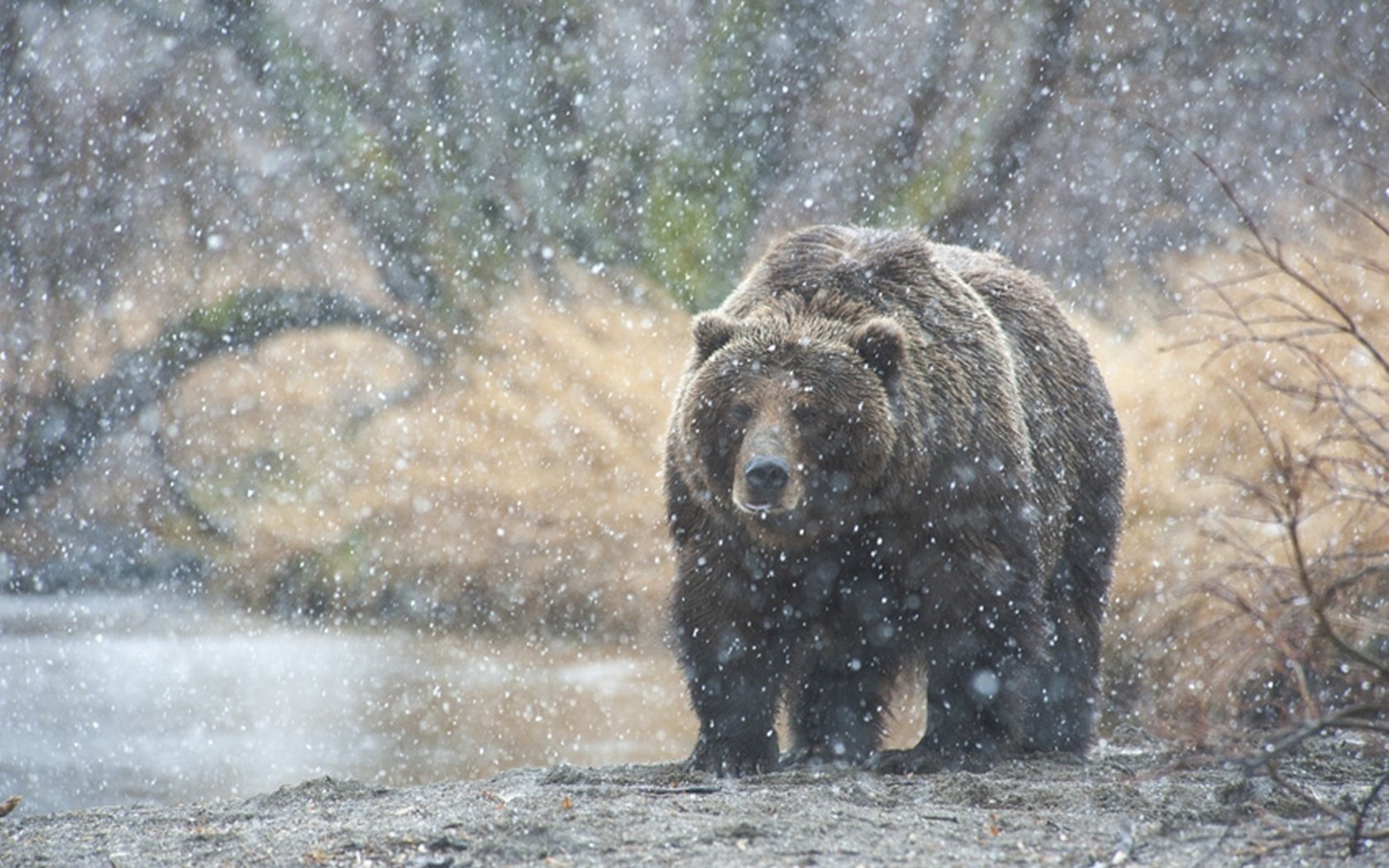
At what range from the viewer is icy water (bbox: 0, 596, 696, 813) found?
10.7 metres

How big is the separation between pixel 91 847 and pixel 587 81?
11362mm

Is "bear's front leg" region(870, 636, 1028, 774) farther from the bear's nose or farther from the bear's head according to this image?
the bear's nose

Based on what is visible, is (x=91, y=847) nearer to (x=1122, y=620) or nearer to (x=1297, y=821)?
(x=1297, y=821)

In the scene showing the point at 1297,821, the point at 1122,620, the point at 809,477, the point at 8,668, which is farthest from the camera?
the point at 8,668

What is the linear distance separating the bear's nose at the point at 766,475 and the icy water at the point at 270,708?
655cm

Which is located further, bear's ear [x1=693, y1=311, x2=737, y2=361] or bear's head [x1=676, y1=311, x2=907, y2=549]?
bear's ear [x1=693, y1=311, x2=737, y2=361]

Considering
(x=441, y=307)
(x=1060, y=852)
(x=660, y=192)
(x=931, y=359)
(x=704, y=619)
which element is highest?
(x=660, y=192)

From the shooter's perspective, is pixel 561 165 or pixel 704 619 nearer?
pixel 704 619

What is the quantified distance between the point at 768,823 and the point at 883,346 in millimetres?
1831

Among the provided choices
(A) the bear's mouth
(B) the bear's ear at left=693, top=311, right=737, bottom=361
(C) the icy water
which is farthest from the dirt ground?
(C) the icy water

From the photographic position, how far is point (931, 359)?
16.9 feet

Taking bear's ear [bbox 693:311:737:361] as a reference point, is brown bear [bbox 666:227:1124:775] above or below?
below

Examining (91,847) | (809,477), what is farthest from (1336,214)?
(91,847)

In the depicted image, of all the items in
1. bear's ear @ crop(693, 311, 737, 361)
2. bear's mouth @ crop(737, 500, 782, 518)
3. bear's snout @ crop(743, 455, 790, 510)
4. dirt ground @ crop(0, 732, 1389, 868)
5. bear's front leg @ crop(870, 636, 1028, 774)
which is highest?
bear's ear @ crop(693, 311, 737, 361)
